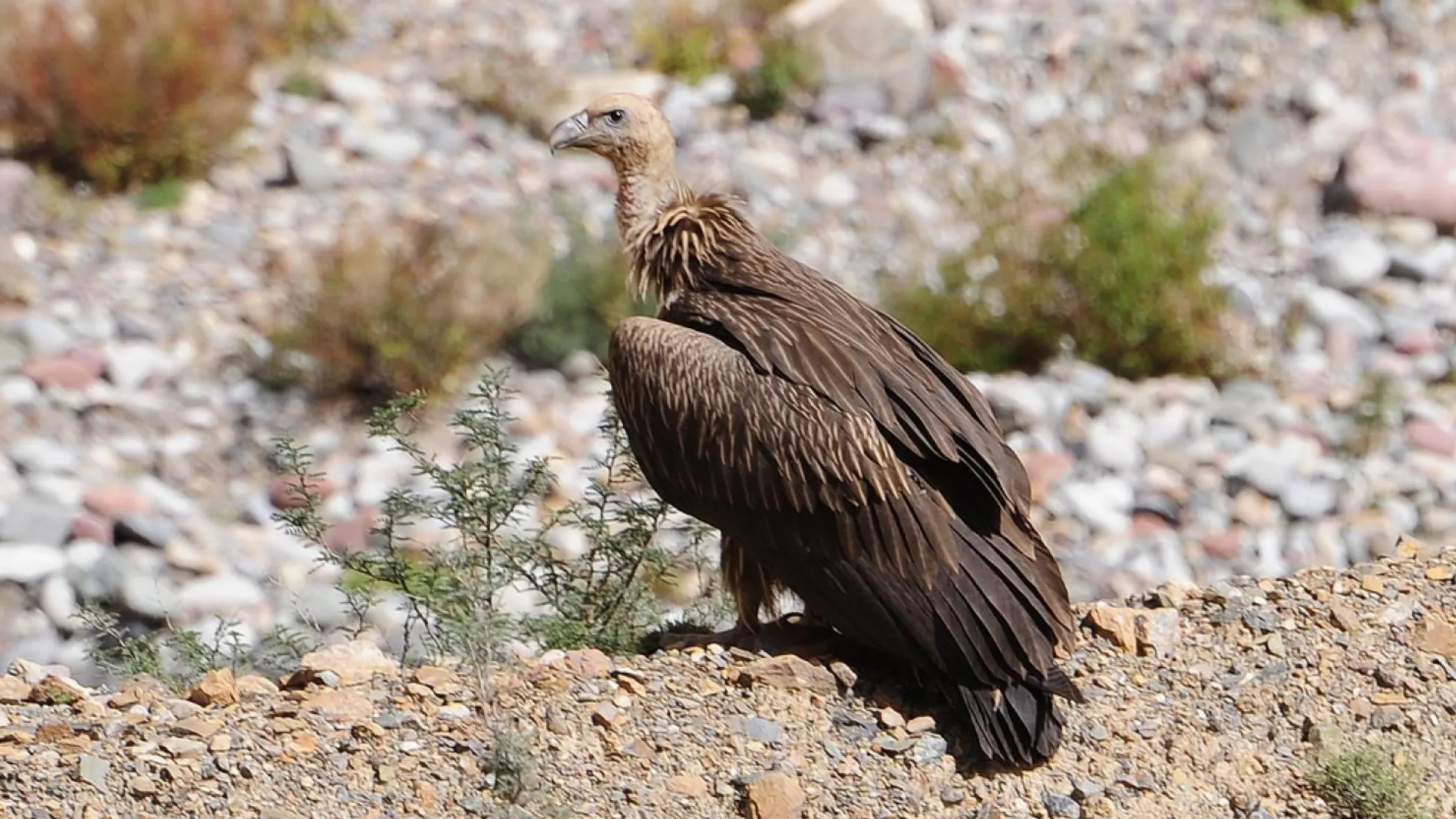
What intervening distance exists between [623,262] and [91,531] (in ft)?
12.5

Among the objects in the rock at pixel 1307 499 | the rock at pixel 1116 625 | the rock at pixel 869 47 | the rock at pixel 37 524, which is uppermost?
the rock at pixel 869 47

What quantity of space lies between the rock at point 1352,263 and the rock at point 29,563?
803cm

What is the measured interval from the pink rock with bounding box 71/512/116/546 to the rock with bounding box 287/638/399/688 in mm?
4341

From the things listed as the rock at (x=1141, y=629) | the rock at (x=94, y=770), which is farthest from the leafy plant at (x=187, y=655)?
the rock at (x=1141, y=629)

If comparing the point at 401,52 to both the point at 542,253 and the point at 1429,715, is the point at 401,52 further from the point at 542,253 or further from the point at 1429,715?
the point at 1429,715

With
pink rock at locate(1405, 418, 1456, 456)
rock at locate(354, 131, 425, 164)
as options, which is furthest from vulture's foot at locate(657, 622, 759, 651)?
rock at locate(354, 131, 425, 164)

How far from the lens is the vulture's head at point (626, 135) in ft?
23.6

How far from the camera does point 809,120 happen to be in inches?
601

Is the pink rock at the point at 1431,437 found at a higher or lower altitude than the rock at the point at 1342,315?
lower

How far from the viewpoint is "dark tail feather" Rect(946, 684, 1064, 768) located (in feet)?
18.5

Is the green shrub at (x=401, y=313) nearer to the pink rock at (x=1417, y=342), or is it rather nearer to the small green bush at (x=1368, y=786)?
the pink rock at (x=1417, y=342)

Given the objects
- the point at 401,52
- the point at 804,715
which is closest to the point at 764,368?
the point at 804,715

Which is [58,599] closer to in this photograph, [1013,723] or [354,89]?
[1013,723]

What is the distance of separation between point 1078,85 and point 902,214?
8.87 feet
